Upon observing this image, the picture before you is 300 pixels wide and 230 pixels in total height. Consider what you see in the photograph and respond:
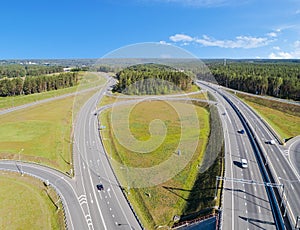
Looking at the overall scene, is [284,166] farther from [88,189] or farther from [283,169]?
[88,189]

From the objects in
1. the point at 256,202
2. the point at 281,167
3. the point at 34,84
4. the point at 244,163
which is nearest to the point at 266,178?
the point at 244,163

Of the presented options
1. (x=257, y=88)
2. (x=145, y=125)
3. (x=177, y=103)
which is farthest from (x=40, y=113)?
(x=257, y=88)

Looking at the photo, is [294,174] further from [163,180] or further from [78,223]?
[78,223]

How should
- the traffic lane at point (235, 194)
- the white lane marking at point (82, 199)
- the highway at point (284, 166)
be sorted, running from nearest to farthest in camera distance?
the traffic lane at point (235, 194)
the highway at point (284, 166)
the white lane marking at point (82, 199)

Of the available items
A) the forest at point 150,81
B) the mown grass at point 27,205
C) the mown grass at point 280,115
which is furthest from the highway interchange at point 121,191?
the forest at point 150,81

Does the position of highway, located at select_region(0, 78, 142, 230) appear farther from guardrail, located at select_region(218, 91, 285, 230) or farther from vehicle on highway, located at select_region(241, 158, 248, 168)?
vehicle on highway, located at select_region(241, 158, 248, 168)

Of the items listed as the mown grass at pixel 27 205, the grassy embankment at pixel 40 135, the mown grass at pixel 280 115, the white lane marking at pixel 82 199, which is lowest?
the mown grass at pixel 27 205

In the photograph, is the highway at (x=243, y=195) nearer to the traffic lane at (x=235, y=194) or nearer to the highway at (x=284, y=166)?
the traffic lane at (x=235, y=194)
